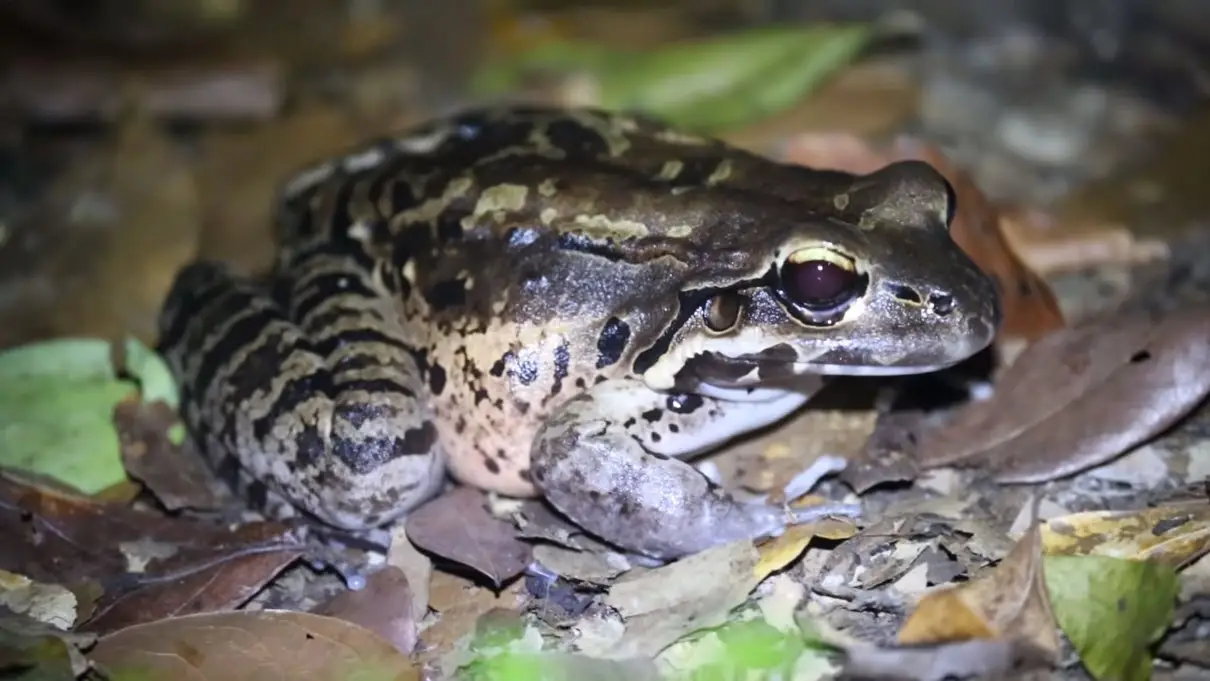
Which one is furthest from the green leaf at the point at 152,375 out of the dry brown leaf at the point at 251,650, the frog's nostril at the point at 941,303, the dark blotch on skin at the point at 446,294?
the frog's nostril at the point at 941,303

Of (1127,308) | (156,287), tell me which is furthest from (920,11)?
(156,287)

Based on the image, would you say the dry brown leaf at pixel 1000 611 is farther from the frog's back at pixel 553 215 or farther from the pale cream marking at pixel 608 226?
the pale cream marking at pixel 608 226

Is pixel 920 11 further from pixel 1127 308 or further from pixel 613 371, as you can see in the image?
pixel 613 371

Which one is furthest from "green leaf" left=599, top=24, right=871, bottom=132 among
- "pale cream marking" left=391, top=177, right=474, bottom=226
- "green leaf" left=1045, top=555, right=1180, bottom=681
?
"green leaf" left=1045, top=555, right=1180, bottom=681

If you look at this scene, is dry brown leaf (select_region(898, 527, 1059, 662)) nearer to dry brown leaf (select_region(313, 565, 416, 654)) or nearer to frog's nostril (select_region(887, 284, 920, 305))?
frog's nostril (select_region(887, 284, 920, 305))

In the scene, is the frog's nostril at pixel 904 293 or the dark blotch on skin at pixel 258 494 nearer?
the frog's nostril at pixel 904 293

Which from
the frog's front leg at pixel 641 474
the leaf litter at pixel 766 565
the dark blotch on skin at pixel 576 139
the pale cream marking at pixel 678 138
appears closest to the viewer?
the leaf litter at pixel 766 565

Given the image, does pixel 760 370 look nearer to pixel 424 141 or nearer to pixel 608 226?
pixel 608 226
